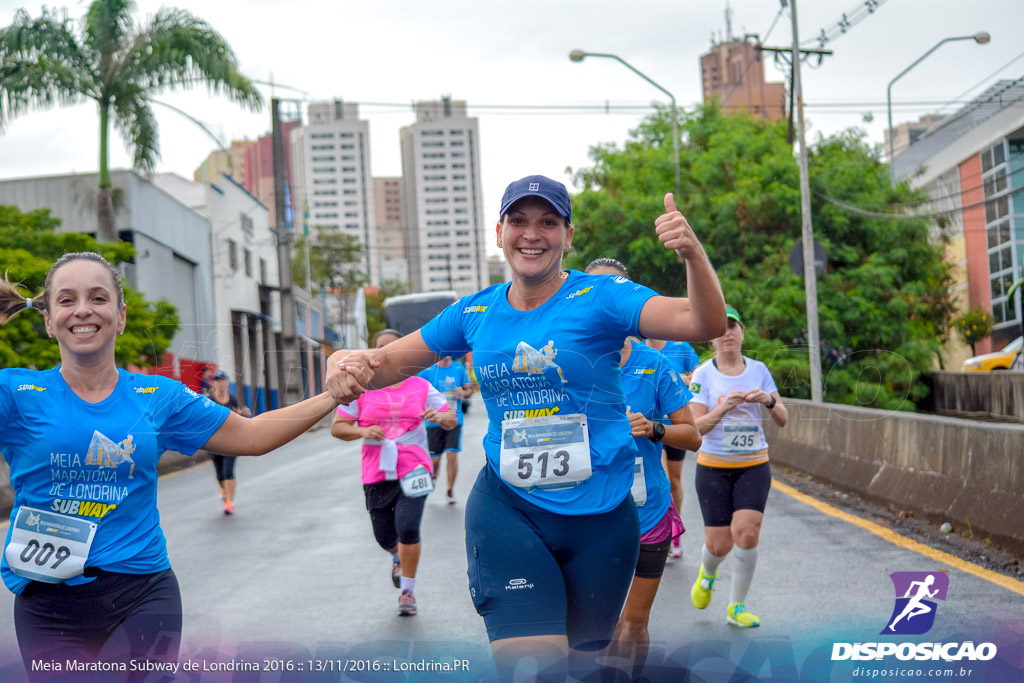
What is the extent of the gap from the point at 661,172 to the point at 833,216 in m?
3.85

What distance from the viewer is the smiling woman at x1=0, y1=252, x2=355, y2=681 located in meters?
3.51

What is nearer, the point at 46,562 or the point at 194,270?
the point at 46,562

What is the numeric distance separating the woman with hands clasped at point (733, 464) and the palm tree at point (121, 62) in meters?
16.9

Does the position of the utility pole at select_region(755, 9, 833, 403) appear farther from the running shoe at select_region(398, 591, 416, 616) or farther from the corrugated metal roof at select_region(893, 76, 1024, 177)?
the corrugated metal roof at select_region(893, 76, 1024, 177)

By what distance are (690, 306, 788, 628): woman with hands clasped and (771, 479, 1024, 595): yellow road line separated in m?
1.53

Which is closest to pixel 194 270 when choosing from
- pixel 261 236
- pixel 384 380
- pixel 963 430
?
pixel 261 236

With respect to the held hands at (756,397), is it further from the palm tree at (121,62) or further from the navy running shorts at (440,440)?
the palm tree at (121,62)

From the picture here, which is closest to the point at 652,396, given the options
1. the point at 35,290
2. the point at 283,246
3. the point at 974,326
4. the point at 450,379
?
the point at 450,379

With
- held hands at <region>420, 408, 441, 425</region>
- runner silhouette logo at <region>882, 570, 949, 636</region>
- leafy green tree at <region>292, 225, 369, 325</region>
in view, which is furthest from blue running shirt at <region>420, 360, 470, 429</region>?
leafy green tree at <region>292, 225, 369, 325</region>

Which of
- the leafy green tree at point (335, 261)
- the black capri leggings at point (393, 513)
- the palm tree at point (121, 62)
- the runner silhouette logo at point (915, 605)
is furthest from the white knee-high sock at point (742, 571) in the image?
the leafy green tree at point (335, 261)

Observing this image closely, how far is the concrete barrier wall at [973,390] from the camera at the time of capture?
16812 mm

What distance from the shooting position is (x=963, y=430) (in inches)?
338

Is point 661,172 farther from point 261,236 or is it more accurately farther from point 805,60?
point 261,236

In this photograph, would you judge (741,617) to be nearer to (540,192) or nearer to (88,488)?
(540,192)
